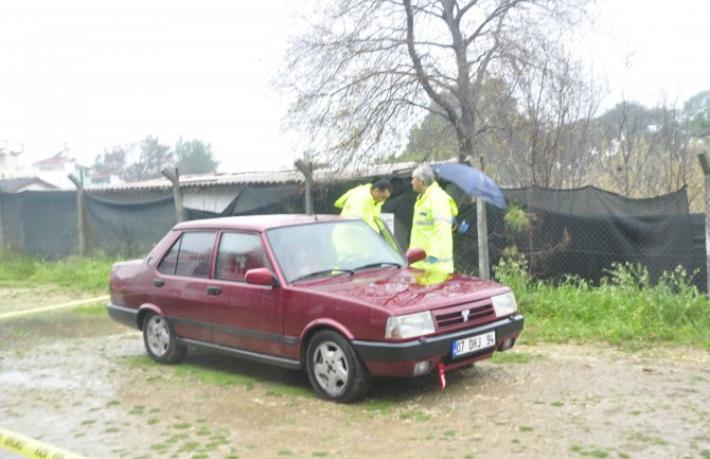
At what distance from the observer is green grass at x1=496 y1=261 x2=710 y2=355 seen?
25.5ft

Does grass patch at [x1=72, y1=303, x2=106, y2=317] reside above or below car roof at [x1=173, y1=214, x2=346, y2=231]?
below

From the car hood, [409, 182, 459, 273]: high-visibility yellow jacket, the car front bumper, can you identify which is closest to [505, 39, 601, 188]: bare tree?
[409, 182, 459, 273]: high-visibility yellow jacket

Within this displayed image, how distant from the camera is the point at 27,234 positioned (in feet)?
53.8

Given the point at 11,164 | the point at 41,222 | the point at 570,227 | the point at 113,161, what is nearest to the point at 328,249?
the point at 570,227

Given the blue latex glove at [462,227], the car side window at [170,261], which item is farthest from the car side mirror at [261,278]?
the blue latex glove at [462,227]

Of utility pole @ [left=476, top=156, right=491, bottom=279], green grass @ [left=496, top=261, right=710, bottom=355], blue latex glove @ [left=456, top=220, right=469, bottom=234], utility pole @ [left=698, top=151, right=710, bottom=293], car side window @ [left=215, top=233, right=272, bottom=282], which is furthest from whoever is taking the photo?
utility pole @ [left=476, top=156, right=491, bottom=279]

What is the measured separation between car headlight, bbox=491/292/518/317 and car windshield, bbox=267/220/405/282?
110cm

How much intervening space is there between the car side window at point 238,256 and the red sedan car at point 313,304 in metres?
0.01

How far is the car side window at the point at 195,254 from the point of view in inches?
287

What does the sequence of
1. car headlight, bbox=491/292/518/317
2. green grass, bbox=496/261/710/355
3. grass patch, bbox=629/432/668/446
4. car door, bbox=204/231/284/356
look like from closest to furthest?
grass patch, bbox=629/432/668/446, car headlight, bbox=491/292/518/317, car door, bbox=204/231/284/356, green grass, bbox=496/261/710/355

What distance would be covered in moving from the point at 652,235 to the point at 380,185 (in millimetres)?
3139

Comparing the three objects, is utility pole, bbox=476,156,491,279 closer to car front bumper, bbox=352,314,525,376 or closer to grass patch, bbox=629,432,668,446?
car front bumper, bbox=352,314,525,376

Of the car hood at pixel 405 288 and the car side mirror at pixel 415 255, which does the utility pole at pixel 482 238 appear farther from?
the car hood at pixel 405 288

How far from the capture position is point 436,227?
8.34m
